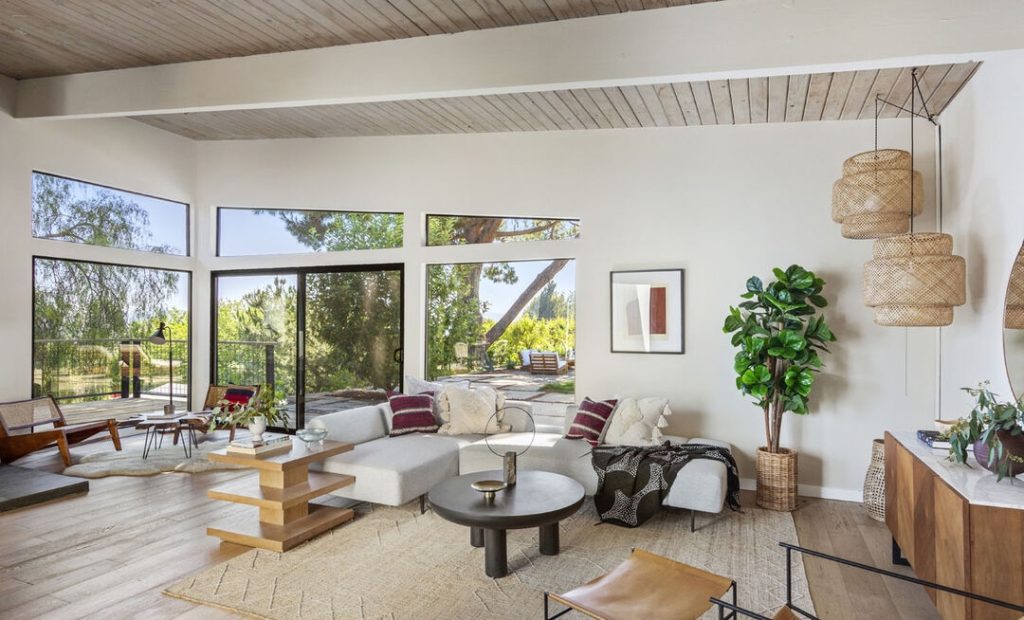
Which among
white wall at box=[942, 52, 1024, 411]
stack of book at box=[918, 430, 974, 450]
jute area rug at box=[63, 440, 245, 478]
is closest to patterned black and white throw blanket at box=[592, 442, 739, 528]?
stack of book at box=[918, 430, 974, 450]

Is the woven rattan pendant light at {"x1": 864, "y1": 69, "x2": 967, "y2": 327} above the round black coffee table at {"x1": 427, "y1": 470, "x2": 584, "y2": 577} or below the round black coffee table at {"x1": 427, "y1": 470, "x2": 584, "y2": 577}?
above

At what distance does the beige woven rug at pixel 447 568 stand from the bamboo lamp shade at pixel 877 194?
6.63 feet

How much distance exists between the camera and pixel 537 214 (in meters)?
5.56

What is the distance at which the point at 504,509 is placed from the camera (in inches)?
124

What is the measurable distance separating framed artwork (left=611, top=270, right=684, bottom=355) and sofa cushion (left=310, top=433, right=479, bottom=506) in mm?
1675

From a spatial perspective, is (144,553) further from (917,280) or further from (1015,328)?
(1015,328)

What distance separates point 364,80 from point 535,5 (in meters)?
1.28

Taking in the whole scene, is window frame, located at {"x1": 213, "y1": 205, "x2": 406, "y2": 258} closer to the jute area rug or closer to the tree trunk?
the tree trunk

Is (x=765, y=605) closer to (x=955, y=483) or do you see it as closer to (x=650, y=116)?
(x=955, y=483)

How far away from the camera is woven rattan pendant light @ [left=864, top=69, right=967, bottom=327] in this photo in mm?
3223

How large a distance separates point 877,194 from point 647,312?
1.95 meters

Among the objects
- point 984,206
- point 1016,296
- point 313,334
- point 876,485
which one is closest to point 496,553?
point 876,485

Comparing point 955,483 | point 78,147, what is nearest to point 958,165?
point 955,483

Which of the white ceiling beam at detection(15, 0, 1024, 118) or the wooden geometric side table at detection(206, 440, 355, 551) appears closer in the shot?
the white ceiling beam at detection(15, 0, 1024, 118)
